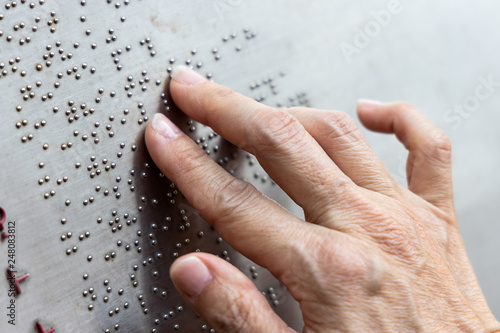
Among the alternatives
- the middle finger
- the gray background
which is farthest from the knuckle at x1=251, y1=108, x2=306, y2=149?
the gray background

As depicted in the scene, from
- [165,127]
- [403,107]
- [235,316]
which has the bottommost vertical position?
[235,316]

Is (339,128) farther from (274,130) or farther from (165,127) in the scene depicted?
(165,127)

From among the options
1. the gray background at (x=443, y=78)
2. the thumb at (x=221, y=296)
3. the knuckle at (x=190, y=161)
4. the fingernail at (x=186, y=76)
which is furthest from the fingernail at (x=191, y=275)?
the gray background at (x=443, y=78)

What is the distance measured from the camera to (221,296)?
499 millimetres

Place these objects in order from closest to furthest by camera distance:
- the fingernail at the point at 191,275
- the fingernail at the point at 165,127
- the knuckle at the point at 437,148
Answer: the fingernail at the point at 191,275 < the fingernail at the point at 165,127 < the knuckle at the point at 437,148

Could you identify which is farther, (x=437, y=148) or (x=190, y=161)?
(x=437, y=148)

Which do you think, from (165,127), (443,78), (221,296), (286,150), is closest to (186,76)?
(165,127)

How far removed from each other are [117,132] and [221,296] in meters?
0.28

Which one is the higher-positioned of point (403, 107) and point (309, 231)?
point (403, 107)

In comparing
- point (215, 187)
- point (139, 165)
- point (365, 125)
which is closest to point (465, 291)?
point (365, 125)

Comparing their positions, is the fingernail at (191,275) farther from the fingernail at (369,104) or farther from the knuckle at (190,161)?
the fingernail at (369,104)

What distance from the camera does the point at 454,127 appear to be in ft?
3.12

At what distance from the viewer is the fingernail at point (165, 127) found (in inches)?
24.0

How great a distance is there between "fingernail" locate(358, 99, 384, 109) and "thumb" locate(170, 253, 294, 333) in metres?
0.47
